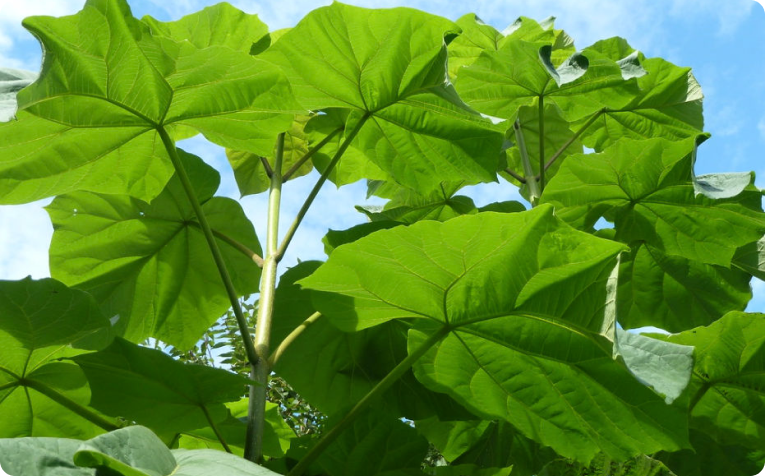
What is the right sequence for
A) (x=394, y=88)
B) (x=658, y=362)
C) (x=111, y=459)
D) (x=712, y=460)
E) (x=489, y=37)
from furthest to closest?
(x=489, y=37), (x=712, y=460), (x=394, y=88), (x=658, y=362), (x=111, y=459)

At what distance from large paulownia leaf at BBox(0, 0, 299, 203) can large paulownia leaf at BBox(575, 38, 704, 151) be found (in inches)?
39.8

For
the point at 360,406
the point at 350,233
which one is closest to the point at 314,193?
the point at 350,233

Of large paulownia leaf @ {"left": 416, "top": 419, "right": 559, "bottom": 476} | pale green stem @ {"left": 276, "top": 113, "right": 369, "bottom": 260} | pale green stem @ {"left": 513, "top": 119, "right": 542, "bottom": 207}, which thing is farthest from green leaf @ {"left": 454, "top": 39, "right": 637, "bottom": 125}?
large paulownia leaf @ {"left": 416, "top": 419, "right": 559, "bottom": 476}

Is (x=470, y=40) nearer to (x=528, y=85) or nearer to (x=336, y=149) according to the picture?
(x=528, y=85)

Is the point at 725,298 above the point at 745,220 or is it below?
below

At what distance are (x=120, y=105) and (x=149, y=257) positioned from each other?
467mm

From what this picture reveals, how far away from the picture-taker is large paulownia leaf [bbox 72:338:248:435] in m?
1.07

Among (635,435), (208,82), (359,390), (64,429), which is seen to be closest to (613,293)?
(635,435)

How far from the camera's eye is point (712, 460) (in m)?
1.44

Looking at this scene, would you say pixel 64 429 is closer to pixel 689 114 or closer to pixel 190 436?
pixel 190 436

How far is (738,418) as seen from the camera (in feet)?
4.47

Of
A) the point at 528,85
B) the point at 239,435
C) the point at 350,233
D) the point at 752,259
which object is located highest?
the point at 528,85

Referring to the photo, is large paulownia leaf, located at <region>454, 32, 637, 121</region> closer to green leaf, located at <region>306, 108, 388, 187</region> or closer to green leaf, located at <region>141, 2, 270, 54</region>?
green leaf, located at <region>306, 108, 388, 187</region>

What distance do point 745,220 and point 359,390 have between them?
0.98 metres
